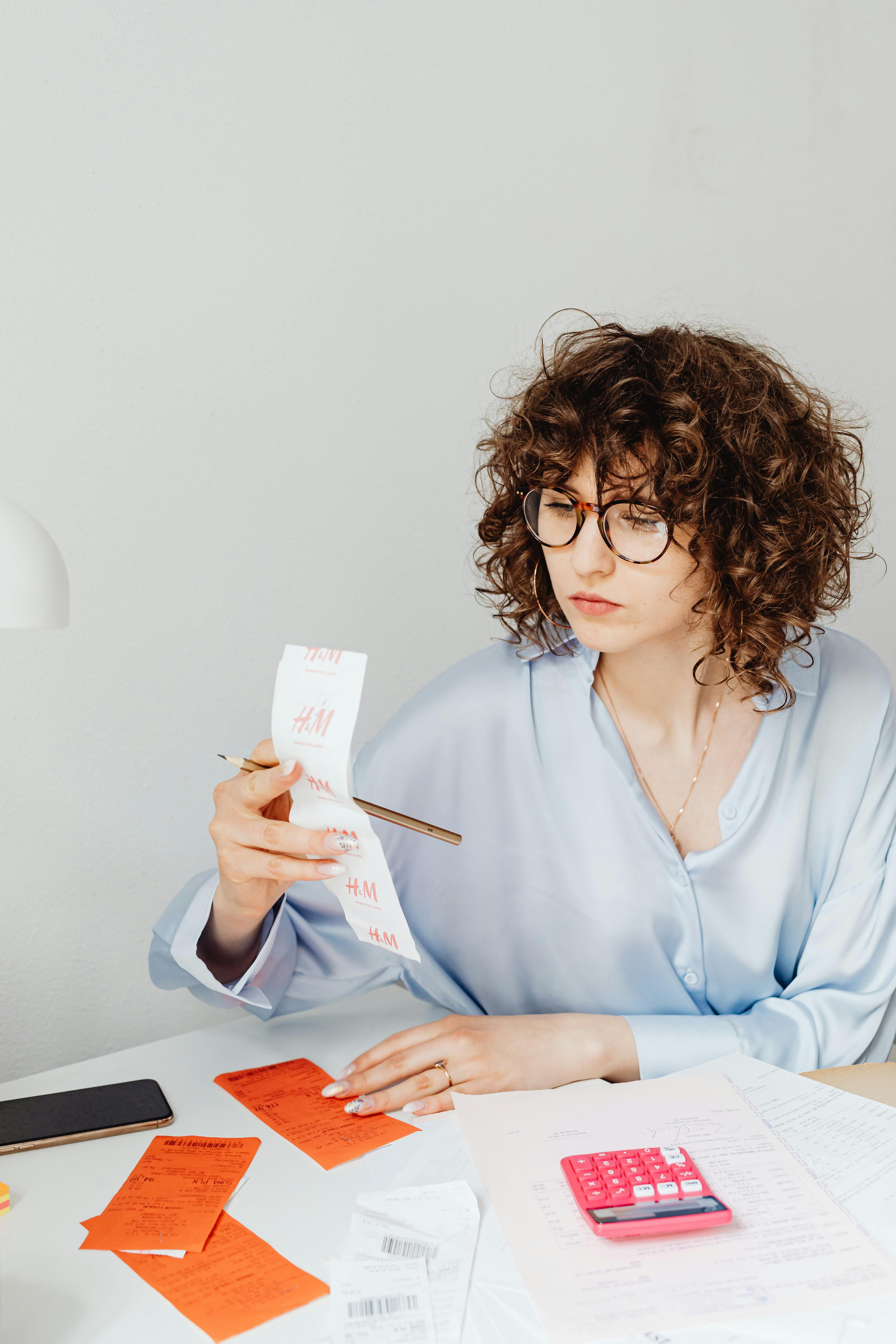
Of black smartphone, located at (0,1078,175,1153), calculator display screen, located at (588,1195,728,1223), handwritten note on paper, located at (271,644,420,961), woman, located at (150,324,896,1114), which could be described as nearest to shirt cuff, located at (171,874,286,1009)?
woman, located at (150,324,896,1114)

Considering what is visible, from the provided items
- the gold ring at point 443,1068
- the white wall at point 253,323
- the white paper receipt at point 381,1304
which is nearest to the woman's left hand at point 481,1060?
the gold ring at point 443,1068

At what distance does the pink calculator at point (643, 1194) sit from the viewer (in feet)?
2.44

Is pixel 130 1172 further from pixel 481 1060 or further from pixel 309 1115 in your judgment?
pixel 481 1060

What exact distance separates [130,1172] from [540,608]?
0.82m

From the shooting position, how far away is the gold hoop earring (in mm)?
1344

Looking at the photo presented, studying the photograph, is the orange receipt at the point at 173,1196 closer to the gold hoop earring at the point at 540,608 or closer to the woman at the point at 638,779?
the woman at the point at 638,779

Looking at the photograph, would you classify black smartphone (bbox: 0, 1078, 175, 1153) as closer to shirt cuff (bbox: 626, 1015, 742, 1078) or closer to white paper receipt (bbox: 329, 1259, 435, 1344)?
white paper receipt (bbox: 329, 1259, 435, 1344)

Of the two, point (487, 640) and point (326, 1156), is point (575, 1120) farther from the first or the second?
point (487, 640)

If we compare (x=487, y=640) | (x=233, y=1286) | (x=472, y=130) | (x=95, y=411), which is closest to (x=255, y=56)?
(x=472, y=130)

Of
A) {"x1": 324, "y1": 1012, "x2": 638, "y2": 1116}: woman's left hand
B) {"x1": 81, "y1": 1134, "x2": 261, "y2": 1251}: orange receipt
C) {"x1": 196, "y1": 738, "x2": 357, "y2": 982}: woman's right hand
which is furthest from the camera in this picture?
{"x1": 324, "y1": 1012, "x2": 638, "y2": 1116}: woman's left hand

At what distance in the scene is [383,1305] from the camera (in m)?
0.70

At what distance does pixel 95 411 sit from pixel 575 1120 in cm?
108

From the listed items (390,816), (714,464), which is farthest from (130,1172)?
(714,464)

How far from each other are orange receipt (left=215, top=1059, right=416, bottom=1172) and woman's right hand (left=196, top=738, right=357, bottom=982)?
116 millimetres
